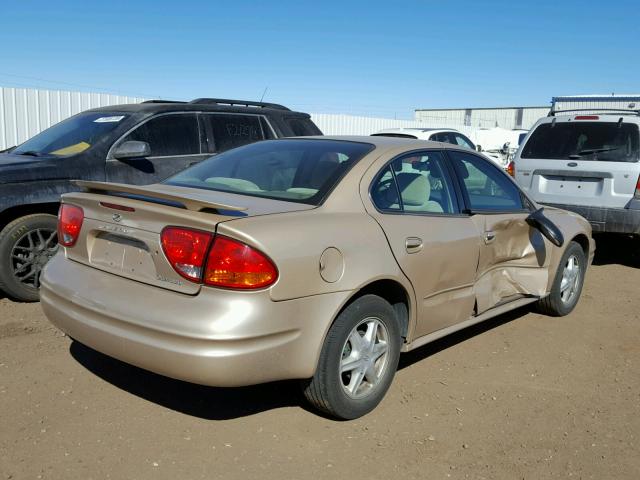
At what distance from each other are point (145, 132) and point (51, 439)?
3.52m

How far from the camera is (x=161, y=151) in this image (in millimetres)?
6156

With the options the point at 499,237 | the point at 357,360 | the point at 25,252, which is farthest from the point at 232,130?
the point at 357,360

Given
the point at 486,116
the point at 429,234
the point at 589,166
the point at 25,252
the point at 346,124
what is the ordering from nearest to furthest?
the point at 429,234 → the point at 25,252 → the point at 589,166 → the point at 346,124 → the point at 486,116

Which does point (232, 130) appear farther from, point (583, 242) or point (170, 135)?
point (583, 242)

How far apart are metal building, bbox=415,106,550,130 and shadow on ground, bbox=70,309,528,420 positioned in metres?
34.6

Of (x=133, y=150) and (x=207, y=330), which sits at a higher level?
(x=133, y=150)

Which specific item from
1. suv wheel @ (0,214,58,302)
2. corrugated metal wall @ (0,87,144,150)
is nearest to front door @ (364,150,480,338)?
suv wheel @ (0,214,58,302)

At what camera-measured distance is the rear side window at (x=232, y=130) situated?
260 inches

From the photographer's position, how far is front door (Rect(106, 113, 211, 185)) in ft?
18.9

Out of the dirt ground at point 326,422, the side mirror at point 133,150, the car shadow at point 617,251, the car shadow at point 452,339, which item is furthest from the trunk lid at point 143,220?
the car shadow at point 617,251

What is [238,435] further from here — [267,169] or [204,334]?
[267,169]

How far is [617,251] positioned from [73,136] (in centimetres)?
728

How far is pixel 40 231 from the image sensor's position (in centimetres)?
530

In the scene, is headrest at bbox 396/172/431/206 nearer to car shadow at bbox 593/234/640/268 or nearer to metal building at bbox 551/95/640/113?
car shadow at bbox 593/234/640/268
